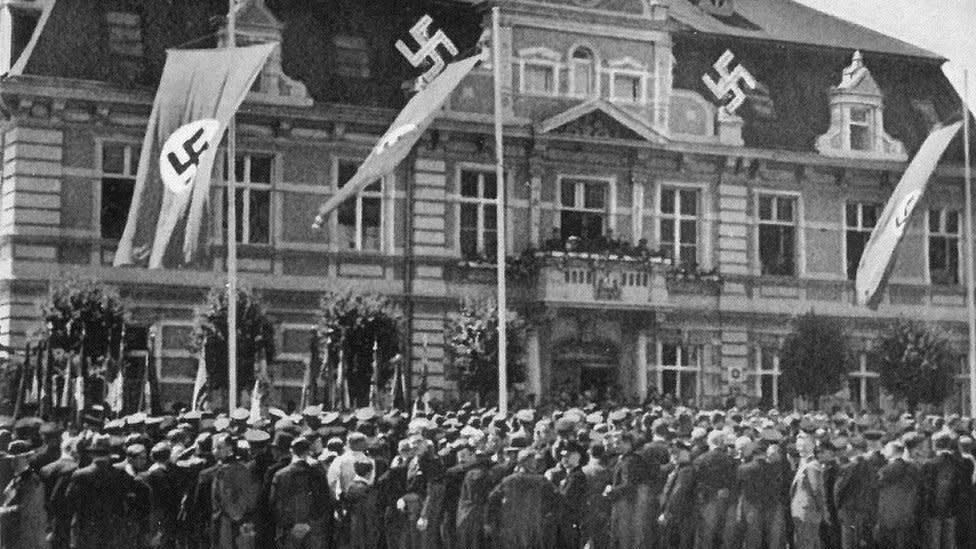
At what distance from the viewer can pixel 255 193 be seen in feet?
108

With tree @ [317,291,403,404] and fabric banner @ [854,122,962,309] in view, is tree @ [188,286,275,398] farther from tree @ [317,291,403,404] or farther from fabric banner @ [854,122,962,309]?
fabric banner @ [854,122,962,309]

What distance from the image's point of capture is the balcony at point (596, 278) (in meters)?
33.4

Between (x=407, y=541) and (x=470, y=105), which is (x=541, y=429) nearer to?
(x=407, y=541)

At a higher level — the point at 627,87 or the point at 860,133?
the point at 627,87

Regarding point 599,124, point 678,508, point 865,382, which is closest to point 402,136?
point 678,508

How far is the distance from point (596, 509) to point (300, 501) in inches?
128

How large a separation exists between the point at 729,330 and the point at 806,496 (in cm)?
1775

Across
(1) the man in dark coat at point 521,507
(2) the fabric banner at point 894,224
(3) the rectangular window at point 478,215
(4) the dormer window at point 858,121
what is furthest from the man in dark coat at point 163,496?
(4) the dormer window at point 858,121

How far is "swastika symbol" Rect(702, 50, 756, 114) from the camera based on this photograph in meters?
36.6

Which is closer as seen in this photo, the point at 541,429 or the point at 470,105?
the point at 541,429

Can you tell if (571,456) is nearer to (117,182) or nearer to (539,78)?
(117,182)

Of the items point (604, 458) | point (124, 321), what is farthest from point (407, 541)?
point (124, 321)

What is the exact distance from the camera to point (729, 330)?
36156 millimetres

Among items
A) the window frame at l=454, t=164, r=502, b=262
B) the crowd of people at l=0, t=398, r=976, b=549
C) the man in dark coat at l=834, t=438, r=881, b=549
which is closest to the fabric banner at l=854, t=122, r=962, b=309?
the crowd of people at l=0, t=398, r=976, b=549
